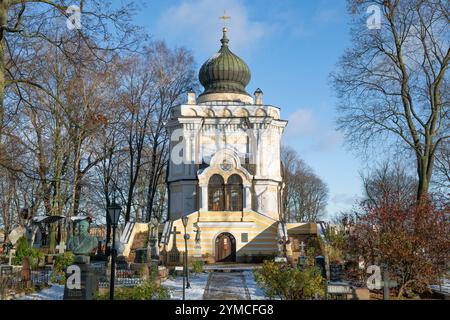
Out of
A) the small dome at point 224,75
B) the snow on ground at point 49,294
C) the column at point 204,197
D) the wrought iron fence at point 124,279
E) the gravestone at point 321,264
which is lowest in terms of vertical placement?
the snow on ground at point 49,294

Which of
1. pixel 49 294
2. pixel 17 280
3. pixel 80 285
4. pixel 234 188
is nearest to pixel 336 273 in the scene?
pixel 80 285

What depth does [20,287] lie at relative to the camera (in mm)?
15969

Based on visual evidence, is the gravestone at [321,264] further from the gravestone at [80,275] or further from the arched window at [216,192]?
the arched window at [216,192]

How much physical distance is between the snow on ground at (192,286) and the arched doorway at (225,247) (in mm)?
6251

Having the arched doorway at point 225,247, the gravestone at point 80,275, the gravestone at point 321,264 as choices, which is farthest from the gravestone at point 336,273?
the arched doorway at point 225,247

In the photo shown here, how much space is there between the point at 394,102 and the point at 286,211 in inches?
1440

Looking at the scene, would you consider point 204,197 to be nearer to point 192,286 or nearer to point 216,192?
point 216,192

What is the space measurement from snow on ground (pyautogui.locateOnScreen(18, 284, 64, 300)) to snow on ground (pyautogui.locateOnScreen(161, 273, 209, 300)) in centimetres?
347

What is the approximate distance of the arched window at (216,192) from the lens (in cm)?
3065

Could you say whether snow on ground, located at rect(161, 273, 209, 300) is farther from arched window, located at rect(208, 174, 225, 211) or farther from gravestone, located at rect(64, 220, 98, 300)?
arched window, located at rect(208, 174, 225, 211)

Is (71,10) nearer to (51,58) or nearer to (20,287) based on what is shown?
(20,287)

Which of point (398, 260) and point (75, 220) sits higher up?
point (75, 220)

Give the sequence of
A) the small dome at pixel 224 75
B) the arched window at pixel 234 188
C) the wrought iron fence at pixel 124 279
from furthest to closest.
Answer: the small dome at pixel 224 75
the arched window at pixel 234 188
the wrought iron fence at pixel 124 279
